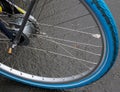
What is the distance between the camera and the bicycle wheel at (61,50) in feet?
6.26

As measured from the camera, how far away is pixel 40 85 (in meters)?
2.19

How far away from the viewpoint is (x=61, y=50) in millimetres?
2613

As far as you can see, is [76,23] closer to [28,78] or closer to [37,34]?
[37,34]

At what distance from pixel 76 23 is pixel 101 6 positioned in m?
1.27

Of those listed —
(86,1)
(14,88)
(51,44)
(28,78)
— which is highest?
(86,1)

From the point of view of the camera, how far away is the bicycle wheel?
191 centimetres

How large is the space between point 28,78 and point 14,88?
0.19m

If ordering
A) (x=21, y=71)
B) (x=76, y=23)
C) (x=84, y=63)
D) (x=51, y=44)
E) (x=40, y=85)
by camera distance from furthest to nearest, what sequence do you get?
(x=76, y=23) → (x=51, y=44) → (x=84, y=63) → (x=21, y=71) → (x=40, y=85)

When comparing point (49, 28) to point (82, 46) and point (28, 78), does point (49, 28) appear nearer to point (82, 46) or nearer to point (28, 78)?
point (82, 46)

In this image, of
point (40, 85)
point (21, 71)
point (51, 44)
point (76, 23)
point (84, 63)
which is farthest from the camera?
point (76, 23)

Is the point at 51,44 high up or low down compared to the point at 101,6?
down

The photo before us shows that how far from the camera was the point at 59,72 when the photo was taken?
96.4 inches

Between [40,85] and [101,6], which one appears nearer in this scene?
[101,6]

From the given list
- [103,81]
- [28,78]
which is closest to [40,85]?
[28,78]
